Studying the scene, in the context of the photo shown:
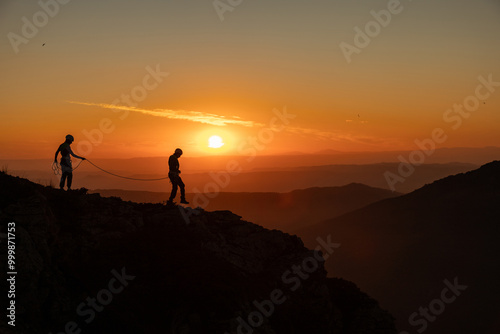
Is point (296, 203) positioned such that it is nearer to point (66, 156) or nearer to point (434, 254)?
point (434, 254)

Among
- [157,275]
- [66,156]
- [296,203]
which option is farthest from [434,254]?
[296,203]

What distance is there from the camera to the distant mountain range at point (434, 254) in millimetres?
42188

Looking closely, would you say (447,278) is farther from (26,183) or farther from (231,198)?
(231,198)

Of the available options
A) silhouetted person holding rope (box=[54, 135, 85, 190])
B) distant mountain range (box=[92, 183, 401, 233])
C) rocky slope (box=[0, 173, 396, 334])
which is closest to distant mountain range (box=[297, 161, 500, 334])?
rocky slope (box=[0, 173, 396, 334])

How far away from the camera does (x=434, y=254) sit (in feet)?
166

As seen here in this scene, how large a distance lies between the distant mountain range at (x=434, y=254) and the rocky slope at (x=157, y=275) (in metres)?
25.0

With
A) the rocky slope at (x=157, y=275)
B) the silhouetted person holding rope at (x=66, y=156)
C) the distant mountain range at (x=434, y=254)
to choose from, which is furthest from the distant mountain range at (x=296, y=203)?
the silhouetted person holding rope at (x=66, y=156)

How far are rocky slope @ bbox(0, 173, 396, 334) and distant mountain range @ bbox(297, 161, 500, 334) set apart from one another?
24993 mm

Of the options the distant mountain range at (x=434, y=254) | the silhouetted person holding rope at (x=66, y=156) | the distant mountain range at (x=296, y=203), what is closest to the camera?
the silhouetted person holding rope at (x=66, y=156)

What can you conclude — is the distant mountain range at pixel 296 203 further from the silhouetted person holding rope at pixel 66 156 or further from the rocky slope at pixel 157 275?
the silhouetted person holding rope at pixel 66 156

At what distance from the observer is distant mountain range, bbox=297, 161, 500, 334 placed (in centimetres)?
4219

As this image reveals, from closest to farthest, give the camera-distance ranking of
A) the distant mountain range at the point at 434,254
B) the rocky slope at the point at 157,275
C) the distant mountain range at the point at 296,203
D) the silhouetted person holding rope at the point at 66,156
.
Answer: the rocky slope at the point at 157,275, the silhouetted person holding rope at the point at 66,156, the distant mountain range at the point at 434,254, the distant mountain range at the point at 296,203

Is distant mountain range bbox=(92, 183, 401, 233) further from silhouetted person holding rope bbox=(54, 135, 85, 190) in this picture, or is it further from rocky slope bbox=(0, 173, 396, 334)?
silhouetted person holding rope bbox=(54, 135, 85, 190)

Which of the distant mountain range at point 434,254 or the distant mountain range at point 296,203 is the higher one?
the distant mountain range at point 296,203
